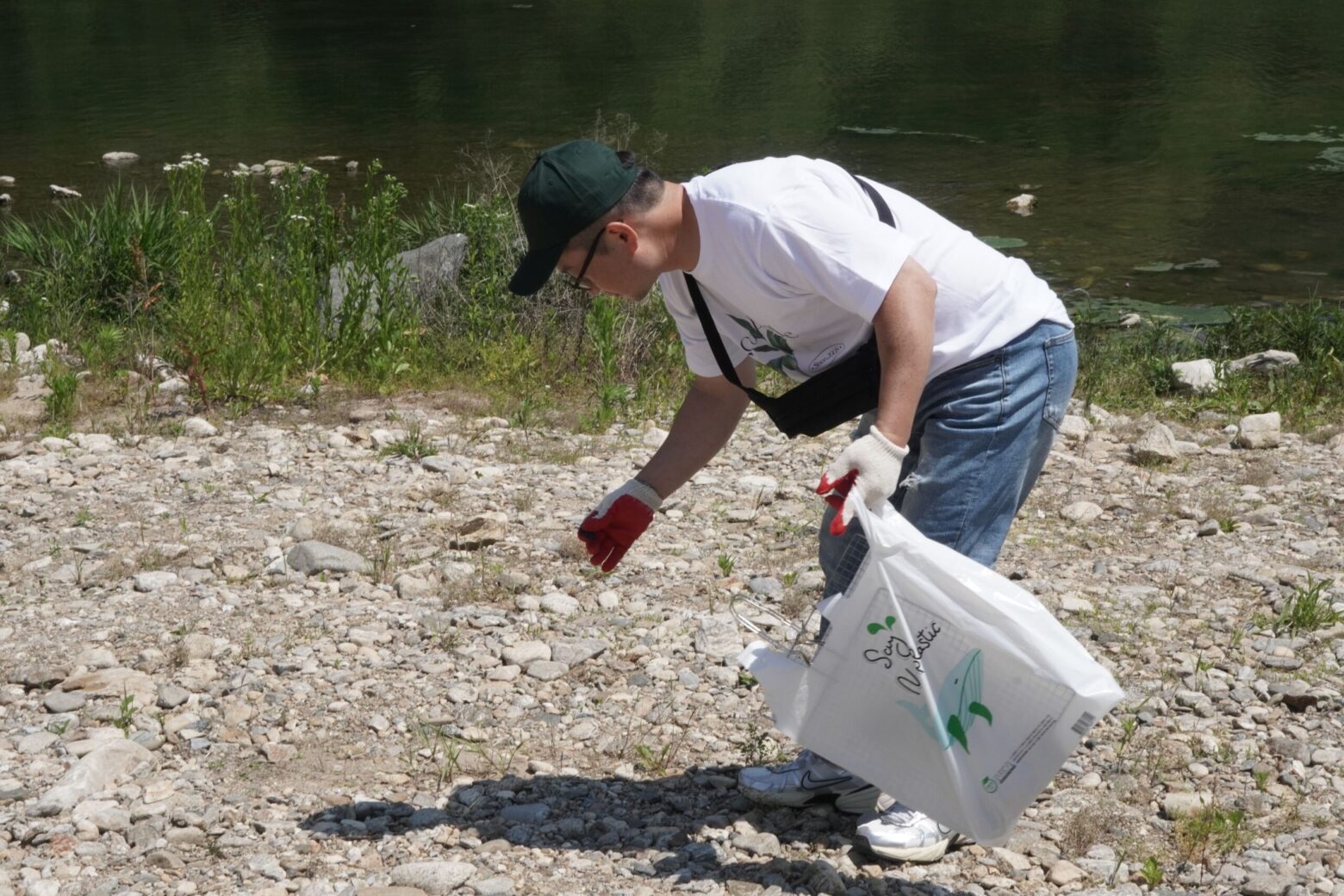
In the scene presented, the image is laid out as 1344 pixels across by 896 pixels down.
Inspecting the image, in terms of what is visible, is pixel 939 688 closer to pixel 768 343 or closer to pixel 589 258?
Answer: pixel 768 343

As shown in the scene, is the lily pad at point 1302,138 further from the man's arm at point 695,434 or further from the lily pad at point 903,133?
the man's arm at point 695,434

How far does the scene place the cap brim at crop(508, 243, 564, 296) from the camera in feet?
10.2

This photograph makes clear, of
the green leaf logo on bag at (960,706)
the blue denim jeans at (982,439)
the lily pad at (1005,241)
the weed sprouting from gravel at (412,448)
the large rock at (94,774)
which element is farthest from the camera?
the lily pad at (1005,241)

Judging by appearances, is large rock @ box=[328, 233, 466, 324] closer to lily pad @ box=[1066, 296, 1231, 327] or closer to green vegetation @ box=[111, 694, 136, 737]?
green vegetation @ box=[111, 694, 136, 737]

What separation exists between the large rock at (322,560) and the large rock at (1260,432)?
13.5ft

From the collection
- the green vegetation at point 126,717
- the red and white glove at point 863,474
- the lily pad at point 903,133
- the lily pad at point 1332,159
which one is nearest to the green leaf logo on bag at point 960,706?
the red and white glove at point 863,474

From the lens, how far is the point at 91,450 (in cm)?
625

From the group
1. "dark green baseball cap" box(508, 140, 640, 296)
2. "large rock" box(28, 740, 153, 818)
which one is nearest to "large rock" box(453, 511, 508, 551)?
"large rock" box(28, 740, 153, 818)

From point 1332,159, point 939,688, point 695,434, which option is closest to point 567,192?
point 695,434

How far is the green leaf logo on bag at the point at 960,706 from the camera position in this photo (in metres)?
3.05

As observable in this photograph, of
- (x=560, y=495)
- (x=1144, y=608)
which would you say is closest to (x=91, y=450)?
(x=560, y=495)

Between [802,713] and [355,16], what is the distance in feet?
100

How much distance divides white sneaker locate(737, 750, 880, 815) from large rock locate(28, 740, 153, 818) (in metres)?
1.58

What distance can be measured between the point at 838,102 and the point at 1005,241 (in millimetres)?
7606
